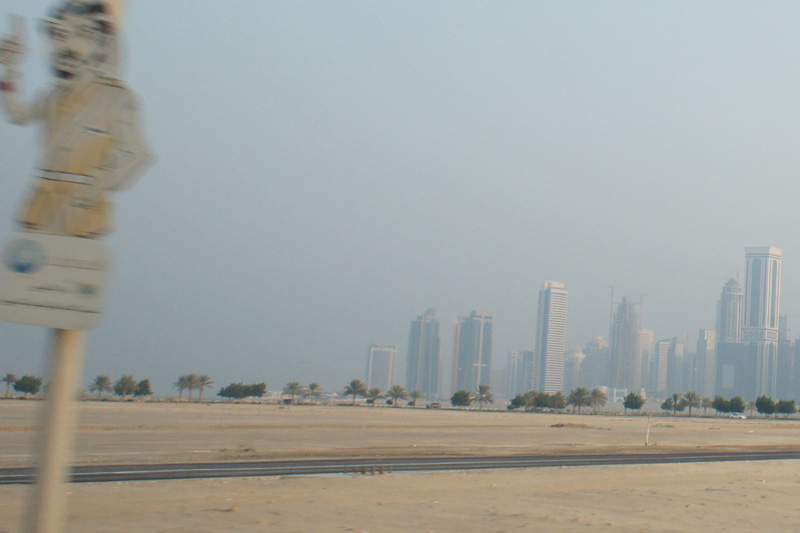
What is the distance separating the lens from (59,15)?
3.89m

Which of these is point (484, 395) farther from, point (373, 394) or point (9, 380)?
point (9, 380)

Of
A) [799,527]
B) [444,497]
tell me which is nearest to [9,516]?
[444,497]

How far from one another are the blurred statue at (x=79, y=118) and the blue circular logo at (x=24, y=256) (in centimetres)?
12

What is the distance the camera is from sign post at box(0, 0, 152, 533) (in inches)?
143

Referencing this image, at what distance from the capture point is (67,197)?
12.8 feet

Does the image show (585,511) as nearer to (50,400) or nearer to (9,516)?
(9,516)

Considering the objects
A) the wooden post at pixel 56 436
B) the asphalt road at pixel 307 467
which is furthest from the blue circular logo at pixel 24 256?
the asphalt road at pixel 307 467

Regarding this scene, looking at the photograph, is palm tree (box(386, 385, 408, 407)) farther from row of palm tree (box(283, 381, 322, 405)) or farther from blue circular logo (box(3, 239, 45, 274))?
blue circular logo (box(3, 239, 45, 274))

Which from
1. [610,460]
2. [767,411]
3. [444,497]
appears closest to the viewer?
[444,497]

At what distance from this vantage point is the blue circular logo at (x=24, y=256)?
3641mm

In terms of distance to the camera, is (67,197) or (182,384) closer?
(67,197)

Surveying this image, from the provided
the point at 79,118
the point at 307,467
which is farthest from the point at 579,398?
the point at 79,118

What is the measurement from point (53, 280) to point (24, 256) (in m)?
0.17

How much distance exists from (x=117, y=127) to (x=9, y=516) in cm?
1146
